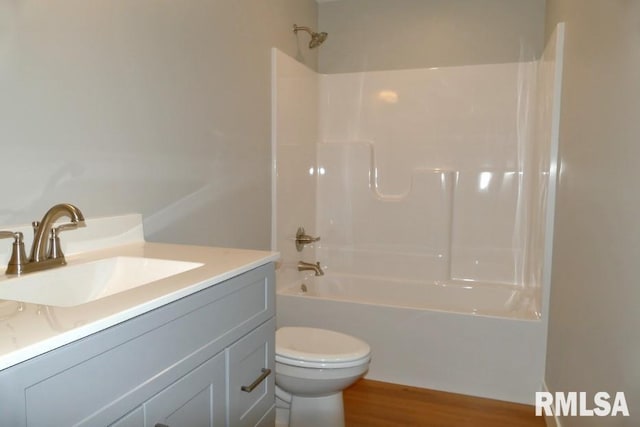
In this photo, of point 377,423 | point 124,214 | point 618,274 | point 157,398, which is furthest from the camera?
point 377,423

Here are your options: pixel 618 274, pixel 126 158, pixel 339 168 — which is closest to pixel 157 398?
pixel 126 158

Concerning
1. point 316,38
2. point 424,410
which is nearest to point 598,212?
point 424,410

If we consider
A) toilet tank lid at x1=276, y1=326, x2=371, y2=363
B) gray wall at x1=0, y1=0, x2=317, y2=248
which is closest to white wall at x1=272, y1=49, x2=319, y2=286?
gray wall at x1=0, y1=0, x2=317, y2=248

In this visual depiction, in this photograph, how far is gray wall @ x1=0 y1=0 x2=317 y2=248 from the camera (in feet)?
4.01

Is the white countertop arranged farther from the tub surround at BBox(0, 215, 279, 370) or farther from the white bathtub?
the white bathtub

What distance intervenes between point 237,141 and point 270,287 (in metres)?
1.14

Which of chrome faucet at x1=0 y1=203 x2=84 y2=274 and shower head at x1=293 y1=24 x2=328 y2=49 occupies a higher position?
shower head at x1=293 y1=24 x2=328 y2=49

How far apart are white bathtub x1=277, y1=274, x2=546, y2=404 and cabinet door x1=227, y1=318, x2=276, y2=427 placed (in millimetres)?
1221

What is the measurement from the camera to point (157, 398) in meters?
0.88

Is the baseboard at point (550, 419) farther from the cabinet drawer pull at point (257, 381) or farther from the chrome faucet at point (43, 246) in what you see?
the chrome faucet at point (43, 246)

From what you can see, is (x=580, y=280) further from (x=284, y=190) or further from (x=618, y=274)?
(x=284, y=190)

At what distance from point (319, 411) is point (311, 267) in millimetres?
1279

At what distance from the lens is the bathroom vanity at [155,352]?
2.14ft

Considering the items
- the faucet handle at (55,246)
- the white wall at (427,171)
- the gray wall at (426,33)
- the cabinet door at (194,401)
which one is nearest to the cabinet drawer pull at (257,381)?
the cabinet door at (194,401)
